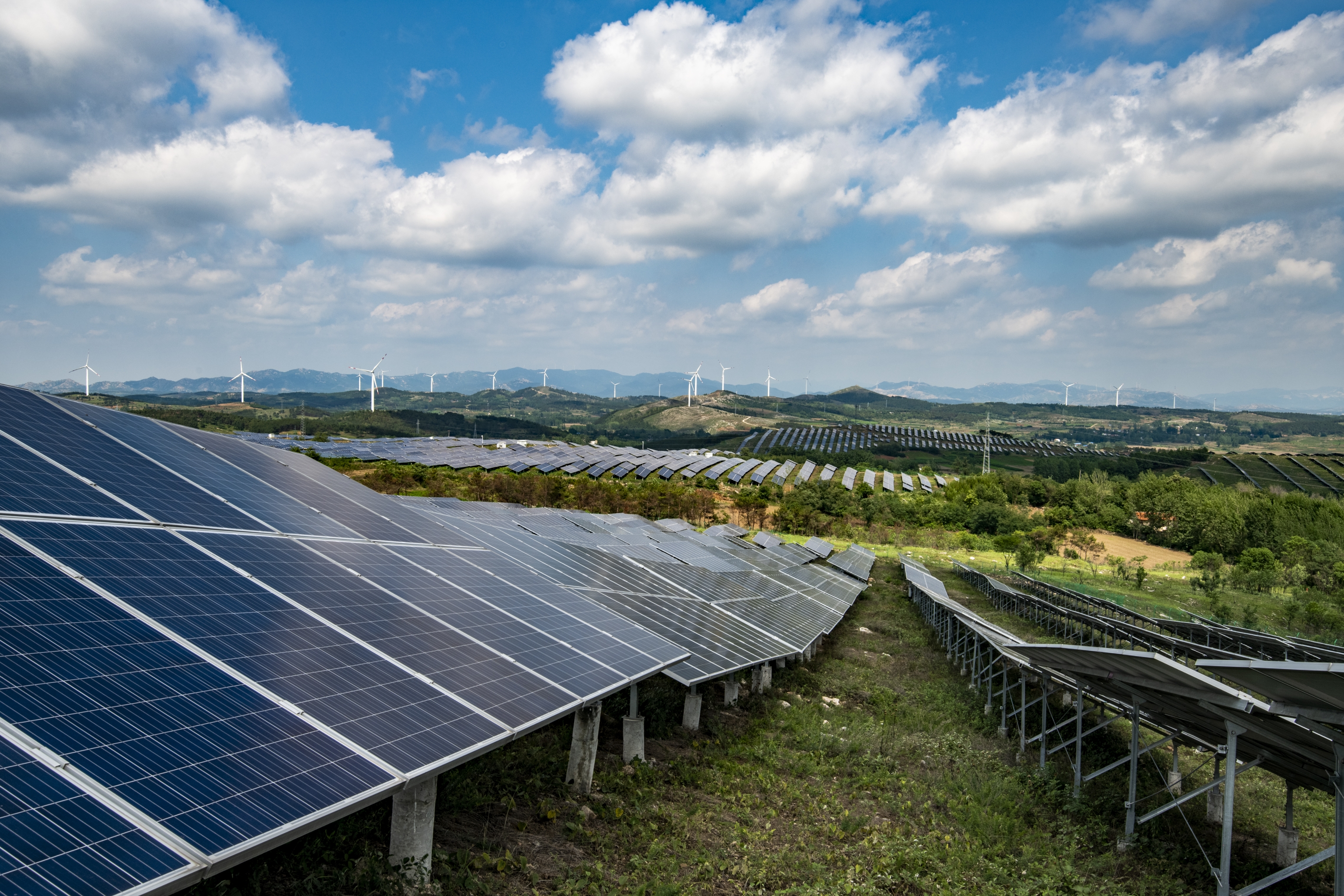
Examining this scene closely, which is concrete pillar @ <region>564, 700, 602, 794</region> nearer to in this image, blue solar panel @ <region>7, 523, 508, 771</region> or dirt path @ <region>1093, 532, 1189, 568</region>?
blue solar panel @ <region>7, 523, 508, 771</region>

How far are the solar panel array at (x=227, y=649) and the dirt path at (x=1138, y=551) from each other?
98228 millimetres

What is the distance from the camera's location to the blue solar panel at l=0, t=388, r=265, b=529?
50.6 feet

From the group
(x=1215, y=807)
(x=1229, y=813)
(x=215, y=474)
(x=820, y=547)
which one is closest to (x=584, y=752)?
(x=1229, y=813)

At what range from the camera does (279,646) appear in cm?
1149

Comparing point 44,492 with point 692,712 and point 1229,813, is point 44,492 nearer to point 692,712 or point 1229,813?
point 692,712

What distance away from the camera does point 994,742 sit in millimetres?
25109

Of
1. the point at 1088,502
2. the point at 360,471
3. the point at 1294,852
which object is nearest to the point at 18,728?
the point at 1294,852

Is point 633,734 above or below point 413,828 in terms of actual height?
below

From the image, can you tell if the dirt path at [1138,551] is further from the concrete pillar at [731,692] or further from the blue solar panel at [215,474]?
the blue solar panel at [215,474]

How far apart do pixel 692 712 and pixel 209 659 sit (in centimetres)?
1555

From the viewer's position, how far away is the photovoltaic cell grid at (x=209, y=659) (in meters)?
7.17

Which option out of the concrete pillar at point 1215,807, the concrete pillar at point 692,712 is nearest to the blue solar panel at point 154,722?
the concrete pillar at point 692,712

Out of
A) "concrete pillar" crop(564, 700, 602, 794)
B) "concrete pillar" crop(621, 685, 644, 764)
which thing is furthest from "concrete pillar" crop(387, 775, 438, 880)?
"concrete pillar" crop(621, 685, 644, 764)

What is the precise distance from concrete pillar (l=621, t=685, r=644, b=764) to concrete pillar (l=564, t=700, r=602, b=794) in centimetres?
217
